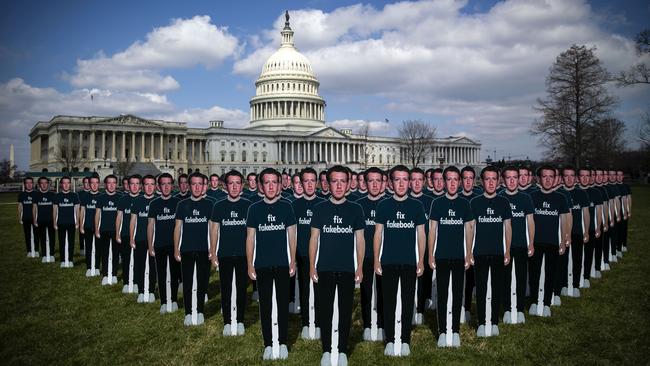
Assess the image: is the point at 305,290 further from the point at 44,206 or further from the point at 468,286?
the point at 44,206

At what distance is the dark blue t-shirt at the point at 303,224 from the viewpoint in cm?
803

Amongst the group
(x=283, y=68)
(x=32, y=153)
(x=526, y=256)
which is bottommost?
(x=526, y=256)

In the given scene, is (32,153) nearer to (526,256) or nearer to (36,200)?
(36,200)

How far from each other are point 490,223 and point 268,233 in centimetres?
374

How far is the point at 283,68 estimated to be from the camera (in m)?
122

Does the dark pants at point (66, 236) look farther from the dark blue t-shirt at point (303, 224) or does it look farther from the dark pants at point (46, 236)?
the dark blue t-shirt at point (303, 224)

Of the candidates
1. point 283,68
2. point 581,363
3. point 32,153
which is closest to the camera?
point 581,363

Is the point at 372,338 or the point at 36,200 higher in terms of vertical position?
the point at 36,200

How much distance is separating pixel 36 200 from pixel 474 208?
47.9ft

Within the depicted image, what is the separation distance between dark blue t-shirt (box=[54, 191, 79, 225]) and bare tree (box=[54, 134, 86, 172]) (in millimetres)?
77042

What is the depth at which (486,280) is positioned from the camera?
7734mm

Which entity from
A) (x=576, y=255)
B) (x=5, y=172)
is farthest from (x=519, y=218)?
(x=5, y=172)

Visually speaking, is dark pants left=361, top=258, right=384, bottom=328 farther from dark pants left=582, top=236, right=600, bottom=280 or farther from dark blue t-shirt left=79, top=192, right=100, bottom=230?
dark blue t-shirt left=79, top=192, right=100, bottom=230

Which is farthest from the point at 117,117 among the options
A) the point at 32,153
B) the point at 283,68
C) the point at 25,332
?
the point at 25,332
